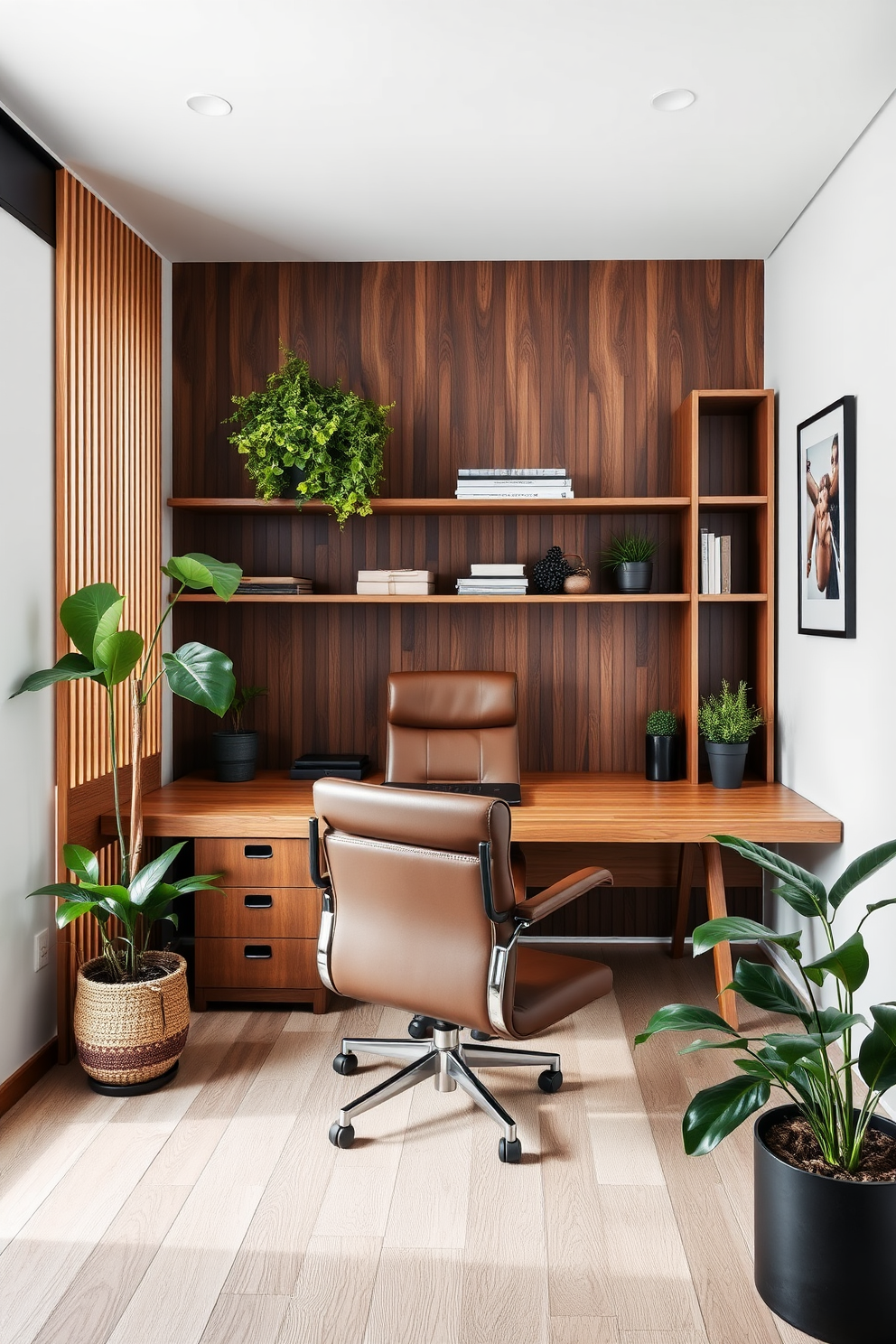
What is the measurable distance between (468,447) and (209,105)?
61.4 inches

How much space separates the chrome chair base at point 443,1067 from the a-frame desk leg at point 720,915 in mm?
626

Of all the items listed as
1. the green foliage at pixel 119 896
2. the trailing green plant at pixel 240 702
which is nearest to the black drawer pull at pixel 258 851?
the green foliage at pixel 119 896

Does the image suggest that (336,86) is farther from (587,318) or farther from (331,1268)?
(331,1268)

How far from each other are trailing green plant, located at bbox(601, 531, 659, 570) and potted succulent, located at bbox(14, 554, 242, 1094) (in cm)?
158

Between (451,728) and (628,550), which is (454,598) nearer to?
(451,728)

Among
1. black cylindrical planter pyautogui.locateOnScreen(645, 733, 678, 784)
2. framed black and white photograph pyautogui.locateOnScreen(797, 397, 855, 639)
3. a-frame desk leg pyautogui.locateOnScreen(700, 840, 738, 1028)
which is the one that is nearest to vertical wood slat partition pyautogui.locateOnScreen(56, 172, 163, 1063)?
black cylindrical planter pyautogui.locateOnScreen(645, 733, 678, 784)

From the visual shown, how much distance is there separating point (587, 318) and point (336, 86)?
1.53 meters

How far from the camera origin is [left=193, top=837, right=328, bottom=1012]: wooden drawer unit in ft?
10.5

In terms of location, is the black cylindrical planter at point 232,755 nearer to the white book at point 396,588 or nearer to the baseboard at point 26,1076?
the white book at point 396,588

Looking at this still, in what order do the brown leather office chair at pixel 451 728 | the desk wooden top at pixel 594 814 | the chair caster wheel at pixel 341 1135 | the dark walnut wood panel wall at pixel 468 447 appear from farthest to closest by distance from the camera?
the dark walnut wood panel wall at pixel 468 447 < the brown leather office chair at pixel 451 728 < the desk wooden top at pixel 594 814 < the chair caster wheel at pixel 341 1135

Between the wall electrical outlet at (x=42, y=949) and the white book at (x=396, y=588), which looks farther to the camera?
the white book at (x=396, y=588)

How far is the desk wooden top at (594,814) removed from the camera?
3021 millimetres

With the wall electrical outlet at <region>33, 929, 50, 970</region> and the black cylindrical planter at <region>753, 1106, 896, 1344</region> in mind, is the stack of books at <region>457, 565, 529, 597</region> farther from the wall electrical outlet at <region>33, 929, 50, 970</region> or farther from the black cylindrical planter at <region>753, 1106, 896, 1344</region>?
the black cylindrical planter at <region>753, 1106, 896, 1344</region>

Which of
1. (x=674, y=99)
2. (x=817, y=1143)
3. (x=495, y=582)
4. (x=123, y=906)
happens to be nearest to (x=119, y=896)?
(x=123, y=906)
